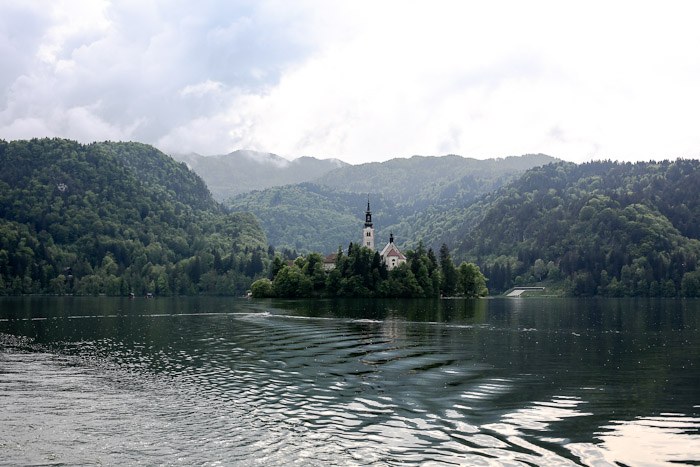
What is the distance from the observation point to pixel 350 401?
41.0 metres

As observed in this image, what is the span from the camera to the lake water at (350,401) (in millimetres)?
29828

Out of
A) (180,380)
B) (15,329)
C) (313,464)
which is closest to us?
(313,464)

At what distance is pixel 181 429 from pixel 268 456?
701 cm

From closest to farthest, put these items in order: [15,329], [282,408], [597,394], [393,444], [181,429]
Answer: [393,444]
[181,429]
[282,408]
[597,394]
[15,329]

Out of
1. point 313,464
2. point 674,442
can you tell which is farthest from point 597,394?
point 313,464

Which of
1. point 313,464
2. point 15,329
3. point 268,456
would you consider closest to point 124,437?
point 268,456

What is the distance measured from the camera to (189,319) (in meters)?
122

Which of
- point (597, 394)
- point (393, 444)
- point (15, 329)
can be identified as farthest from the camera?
point (15, 329)

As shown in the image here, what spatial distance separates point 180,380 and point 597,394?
29.3 metres

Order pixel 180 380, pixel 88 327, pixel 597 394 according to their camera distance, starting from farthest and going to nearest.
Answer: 1. pixel 88 327
2. pixel 180 380
3. pixel 597 394

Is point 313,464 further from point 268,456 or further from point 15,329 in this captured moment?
point 15,329

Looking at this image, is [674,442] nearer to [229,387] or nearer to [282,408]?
[282,408]

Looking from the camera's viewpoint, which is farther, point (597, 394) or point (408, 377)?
point (408, 377)

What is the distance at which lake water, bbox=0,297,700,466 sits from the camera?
1174 inches
